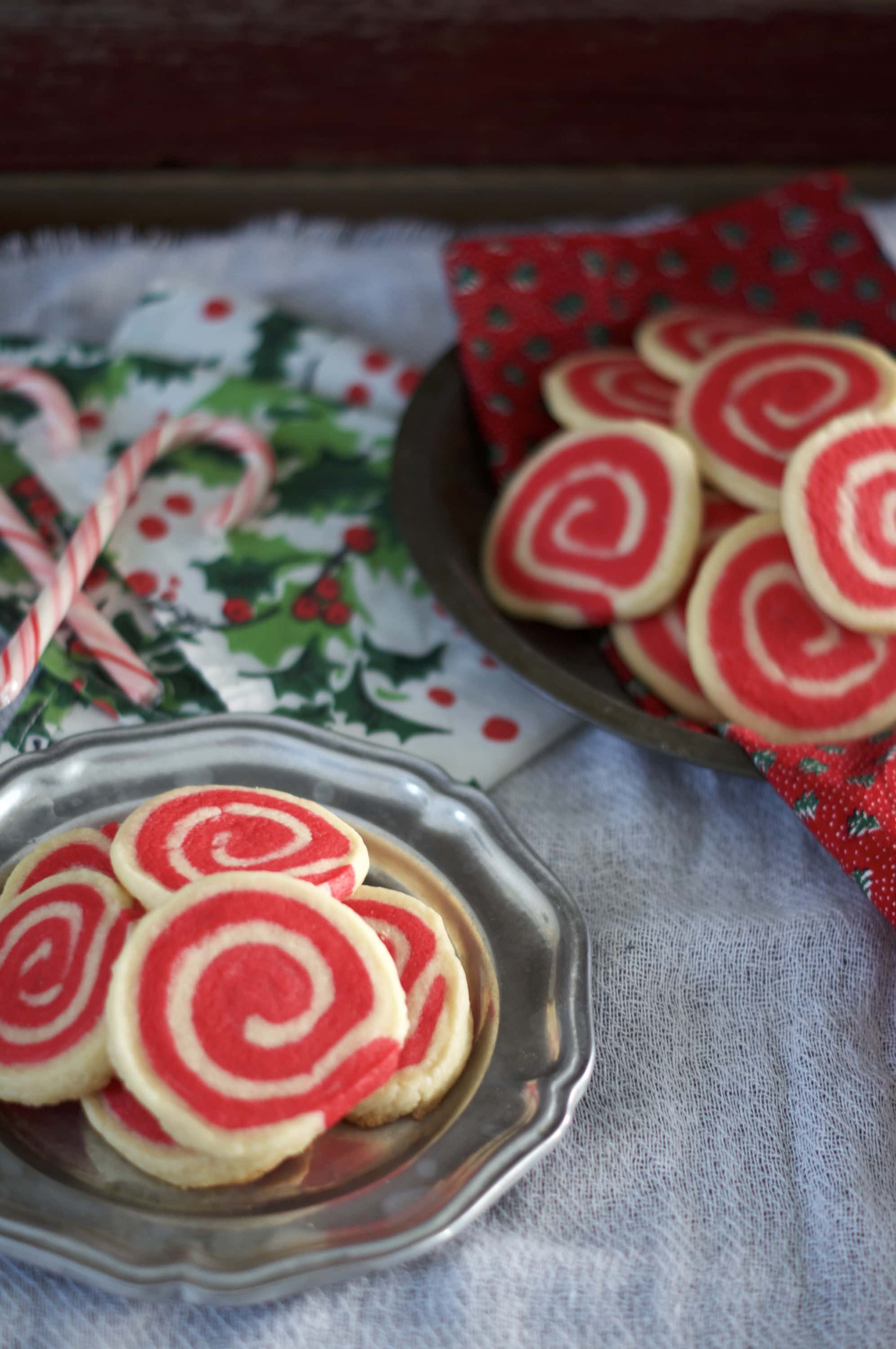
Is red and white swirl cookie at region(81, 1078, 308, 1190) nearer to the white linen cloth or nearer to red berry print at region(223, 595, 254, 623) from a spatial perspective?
the white linen cloth

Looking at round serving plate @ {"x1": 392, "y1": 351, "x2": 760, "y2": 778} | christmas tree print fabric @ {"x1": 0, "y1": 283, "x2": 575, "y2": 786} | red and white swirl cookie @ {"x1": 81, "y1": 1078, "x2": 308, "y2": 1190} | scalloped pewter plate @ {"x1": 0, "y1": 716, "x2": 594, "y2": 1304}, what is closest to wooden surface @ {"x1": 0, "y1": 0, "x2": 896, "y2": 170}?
christmas tree print fabric @ {"x1": 0, "y1": 283, "x2": 575, "y2": 786}

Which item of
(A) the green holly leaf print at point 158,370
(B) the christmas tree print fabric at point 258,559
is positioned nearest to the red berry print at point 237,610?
(B) the christmas tree print fabric at point 258,559

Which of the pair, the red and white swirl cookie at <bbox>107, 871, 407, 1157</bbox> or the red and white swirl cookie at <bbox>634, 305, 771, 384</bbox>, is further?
the red and white swirl cookie at <bbox>634, 305, 771, 384</bbox>

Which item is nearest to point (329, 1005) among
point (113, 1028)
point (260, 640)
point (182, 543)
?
point (113, 1028)

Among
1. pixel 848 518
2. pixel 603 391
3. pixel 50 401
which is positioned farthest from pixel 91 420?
pixel 848 518

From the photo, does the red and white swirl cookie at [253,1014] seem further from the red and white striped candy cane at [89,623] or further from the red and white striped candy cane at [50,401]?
the red and white striped candy cane at [50,401]

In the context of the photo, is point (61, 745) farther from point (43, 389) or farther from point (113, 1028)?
point (43, 389)
